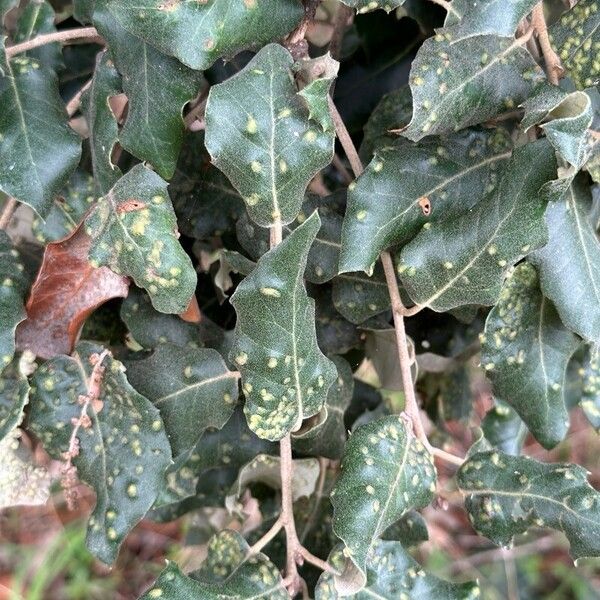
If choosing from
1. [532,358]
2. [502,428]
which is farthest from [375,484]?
[502,428]

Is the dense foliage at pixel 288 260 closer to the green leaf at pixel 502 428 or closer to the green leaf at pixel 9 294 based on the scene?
the green leaf at pixel 9 294

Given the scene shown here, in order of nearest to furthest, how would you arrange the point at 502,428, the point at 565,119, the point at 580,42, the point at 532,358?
the point at 565,119
the point at 580,42
the point at 532,358
the point at 502,428

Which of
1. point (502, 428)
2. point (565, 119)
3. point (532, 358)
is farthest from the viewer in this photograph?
point (502, 428)

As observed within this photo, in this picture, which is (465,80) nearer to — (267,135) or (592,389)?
(267,135)

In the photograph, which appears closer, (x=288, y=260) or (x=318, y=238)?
(x=288, y=260)

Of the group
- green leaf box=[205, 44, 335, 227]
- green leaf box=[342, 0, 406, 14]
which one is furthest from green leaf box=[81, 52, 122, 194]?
green leaf box=[342, 0, 406, 14]

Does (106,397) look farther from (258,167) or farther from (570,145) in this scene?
(570,145)

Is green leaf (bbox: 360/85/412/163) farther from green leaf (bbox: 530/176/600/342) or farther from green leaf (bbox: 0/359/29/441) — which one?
green leaf (bbox: 0/359/29/441)
